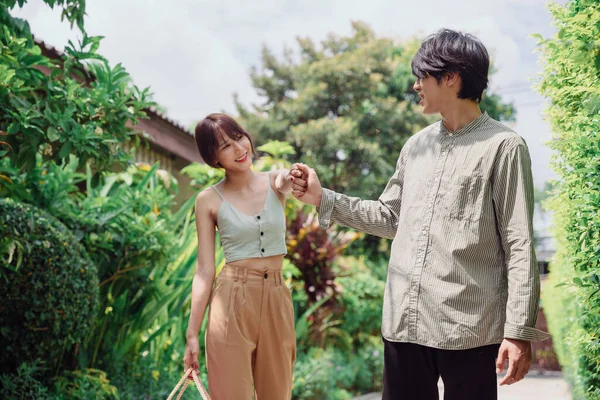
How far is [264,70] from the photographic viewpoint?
1962 centimetres

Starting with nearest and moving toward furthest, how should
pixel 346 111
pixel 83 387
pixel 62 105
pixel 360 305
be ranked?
pixel 62 105 < pixel 83 387 < pixel 360 305 < pixel 346 111

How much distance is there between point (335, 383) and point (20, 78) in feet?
17.1

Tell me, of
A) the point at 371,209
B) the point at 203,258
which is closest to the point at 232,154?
the point at 203,258

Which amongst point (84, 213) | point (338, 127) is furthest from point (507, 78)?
point (84, 213)

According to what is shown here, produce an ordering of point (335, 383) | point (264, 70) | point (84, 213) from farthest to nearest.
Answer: point (264, 70) < point (335, 383) < point (84, 213)

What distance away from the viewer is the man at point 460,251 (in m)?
2.09

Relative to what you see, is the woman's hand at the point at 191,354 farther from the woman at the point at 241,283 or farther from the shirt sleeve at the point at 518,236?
the shirt sleeve at the point at 518,236

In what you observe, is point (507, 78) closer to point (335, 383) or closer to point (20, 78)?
point (335, 383)

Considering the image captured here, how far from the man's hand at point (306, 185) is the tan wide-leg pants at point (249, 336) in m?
0.59

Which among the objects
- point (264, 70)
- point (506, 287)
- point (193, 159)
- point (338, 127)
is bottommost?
point (506, 287)

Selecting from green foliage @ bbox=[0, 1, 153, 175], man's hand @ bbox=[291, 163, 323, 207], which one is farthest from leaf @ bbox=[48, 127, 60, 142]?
man's hand @ bbox=[291, 163, 323, 207]

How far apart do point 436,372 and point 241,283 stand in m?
1.04

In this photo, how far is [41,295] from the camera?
441 cm

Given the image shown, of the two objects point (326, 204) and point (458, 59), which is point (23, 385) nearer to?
point (326, 204)
